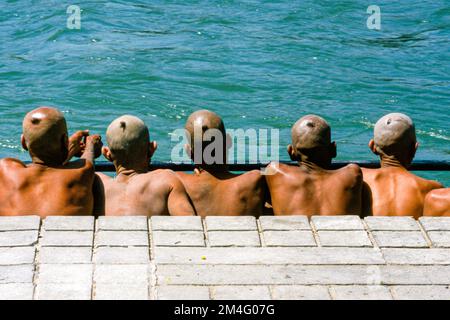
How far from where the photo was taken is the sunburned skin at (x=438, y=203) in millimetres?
6152

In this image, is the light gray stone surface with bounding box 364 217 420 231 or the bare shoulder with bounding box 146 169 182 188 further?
the bare shoulder with bounding box 146 169 182 188

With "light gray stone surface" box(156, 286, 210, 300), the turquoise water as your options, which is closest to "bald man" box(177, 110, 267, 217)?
"light gray stone surface" box(156, 286, 210, 300)

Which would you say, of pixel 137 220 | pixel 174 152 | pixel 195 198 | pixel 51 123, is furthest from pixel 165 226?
pixel 174 152

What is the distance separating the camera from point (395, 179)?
6469mm

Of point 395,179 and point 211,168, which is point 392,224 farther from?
point 211,168

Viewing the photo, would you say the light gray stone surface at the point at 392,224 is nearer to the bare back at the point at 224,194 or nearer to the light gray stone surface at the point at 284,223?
the light gray stone surface at the point at 284,223

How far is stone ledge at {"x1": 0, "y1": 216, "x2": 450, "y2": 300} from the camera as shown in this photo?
502 cm

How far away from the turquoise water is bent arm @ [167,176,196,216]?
772 centimetres

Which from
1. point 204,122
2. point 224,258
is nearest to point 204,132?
point 204,122

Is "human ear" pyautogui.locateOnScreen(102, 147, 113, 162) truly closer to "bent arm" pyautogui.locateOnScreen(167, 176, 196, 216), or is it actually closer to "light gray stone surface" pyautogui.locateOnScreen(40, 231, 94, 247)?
"bent arm" pyautogui.locateOnScreen(167, 176, 196, 216)

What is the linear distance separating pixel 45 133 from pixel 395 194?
2243 mm

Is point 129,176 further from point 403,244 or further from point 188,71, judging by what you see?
point 188,71

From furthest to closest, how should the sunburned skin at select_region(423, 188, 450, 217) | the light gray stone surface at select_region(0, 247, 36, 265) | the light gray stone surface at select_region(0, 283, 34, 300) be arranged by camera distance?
the sunburned skin at select_region(423, 188, 450, 217) < the light gray stone surface at select_region(0, 247, 36, 265) < the light gray stone surface at select_region(0, 283, 34, 300)

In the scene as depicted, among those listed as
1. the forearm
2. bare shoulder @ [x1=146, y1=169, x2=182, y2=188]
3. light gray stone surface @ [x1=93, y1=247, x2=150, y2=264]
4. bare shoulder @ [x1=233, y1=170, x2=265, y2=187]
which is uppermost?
the forearm
